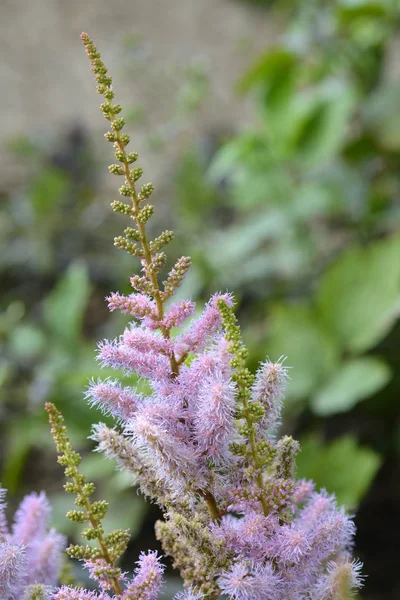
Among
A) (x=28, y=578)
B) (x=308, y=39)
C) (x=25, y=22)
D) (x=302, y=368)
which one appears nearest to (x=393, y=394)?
(x=302, y=368)

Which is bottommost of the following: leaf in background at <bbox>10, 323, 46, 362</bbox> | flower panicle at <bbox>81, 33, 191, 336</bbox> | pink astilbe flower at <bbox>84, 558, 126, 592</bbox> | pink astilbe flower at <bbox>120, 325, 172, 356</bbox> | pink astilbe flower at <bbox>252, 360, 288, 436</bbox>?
pink astilbe flower at <bbox>84, 558, 126, 592</bbox>

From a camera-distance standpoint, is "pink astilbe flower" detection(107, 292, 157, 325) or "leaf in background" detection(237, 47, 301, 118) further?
"leaf in background" detection(237, 47, 301, 118)

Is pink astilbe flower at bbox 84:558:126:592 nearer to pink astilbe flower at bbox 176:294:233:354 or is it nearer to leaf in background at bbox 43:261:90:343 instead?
pink astilbe flower at bbox 176:294:233:354

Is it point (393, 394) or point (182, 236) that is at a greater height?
point (182, 236)

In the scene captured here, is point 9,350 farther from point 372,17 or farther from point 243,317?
point 372,17

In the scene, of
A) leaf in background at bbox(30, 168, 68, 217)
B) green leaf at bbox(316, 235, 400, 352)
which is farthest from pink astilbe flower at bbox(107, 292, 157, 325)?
leaf in background at bbox(30, 168, 68, 217)

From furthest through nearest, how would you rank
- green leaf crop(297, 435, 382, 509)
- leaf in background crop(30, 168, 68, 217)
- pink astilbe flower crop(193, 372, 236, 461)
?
leaf in background crop(30, 168, 68, 217) → green leaf crop(297, 435, 382, 509) → pink astilbe flower crop(193, 372, 236, 461)

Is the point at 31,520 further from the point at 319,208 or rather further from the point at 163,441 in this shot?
the point at 319,208

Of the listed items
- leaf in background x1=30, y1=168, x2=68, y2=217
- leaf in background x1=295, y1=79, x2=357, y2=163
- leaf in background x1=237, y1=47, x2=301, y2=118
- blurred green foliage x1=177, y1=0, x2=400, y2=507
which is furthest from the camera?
leaf in background x1=30, y1=168, x2=68, y2=217
